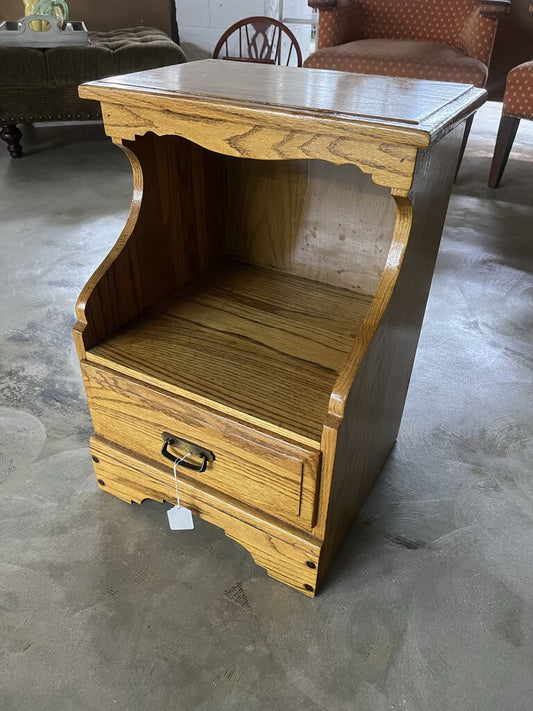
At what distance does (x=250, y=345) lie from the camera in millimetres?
1012

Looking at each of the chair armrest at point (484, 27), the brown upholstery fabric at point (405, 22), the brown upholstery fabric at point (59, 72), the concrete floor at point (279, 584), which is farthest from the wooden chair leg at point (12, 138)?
the chair armrest at point (484, 27)

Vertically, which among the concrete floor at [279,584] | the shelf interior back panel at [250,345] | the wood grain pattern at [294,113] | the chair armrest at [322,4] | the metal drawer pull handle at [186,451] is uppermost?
the wood grain pattern at [294,113]

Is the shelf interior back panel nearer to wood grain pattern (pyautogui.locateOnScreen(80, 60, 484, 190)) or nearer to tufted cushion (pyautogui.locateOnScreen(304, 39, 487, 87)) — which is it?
wood grain pattern (pyautogui.locateOnScreen(80, 60, 484, 190))

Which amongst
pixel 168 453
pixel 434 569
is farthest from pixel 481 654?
pixel 168 453

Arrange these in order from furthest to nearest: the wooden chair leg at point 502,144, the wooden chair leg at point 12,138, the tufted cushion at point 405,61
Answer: the wooden chair leg at point 12,138 < the wooden chair leg at point 502,144 < the tufted cushion at point 405,61

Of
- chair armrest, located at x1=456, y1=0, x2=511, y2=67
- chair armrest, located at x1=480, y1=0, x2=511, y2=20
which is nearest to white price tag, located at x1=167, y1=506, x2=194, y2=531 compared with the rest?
chair armrest, located at x1=456, y1=0, x2=511, y2=67

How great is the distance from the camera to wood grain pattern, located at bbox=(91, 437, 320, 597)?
965mm

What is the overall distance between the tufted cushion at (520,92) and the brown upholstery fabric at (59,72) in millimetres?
1803

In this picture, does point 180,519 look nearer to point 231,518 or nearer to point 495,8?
point 231,518

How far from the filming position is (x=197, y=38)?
432cm

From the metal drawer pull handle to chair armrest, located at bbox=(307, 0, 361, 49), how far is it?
2.88 m

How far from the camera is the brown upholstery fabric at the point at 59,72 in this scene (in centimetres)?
295

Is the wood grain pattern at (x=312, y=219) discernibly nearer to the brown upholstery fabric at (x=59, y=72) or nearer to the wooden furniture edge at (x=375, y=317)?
the wooden furniture edge at (x=375, y=317)

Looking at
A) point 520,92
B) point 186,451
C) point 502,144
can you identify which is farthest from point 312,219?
point 502,144
